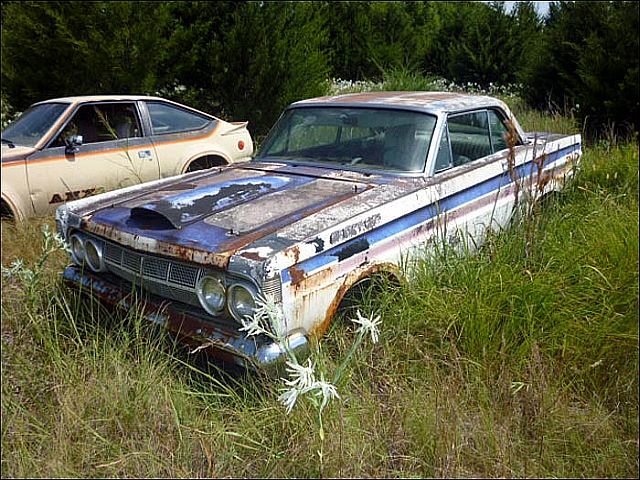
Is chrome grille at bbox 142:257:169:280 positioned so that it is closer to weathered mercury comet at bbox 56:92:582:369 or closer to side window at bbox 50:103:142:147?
weathered mercury comet at bbox 56:92:582:369

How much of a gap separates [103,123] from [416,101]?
134 inches

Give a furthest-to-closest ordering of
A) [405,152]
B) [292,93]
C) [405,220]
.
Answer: [292,93] < [405,152] < [405,220]

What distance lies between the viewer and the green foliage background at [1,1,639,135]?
8.02 m

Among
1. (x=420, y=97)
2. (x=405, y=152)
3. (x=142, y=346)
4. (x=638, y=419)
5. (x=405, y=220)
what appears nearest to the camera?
(x=638, y=419)

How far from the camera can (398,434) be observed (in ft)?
8.70

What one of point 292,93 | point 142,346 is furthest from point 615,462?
point 292,93

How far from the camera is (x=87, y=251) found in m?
3.71

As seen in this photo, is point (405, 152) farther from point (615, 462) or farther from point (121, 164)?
point (121, 164)

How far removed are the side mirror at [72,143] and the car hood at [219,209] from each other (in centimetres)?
173

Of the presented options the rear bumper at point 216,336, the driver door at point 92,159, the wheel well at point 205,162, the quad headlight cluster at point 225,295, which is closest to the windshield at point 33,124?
the driver door at point 92,159

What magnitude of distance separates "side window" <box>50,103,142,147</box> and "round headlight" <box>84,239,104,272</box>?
2461mm

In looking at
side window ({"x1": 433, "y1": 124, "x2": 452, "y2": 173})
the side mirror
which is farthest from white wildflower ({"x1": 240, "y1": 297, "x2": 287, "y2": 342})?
the side mirror

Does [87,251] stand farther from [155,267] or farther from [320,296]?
[320,296]

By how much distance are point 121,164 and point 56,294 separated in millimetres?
2490
